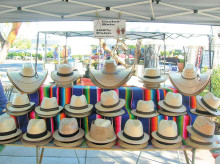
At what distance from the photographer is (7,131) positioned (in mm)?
2109

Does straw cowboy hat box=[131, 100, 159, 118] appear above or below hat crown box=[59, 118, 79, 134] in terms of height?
above

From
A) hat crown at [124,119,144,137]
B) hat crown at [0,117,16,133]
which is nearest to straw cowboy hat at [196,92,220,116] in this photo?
hat crown at [124,119,144,137]

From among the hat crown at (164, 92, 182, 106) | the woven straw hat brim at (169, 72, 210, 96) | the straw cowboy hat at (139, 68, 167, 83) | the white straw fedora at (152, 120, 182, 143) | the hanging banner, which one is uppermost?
the hanging banner

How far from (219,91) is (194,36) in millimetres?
3645

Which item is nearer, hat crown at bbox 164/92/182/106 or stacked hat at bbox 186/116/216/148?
stacked hat at bbox 186/116/216/148

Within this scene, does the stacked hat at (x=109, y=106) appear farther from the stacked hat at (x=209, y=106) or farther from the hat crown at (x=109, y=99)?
the stacked hat at (x=209, y=106)

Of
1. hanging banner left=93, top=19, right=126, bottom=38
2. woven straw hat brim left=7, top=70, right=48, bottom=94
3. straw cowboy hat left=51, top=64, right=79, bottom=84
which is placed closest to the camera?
woven straw hat brim left=7, top=70, right=48, bottom=94

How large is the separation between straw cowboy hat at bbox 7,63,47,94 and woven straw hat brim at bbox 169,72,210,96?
1.76 metres

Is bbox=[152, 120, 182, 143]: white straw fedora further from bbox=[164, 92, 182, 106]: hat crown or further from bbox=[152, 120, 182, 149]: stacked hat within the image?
bbox=[164, 92, 182, 106]: hat crown

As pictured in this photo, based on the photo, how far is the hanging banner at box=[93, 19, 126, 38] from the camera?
8.16 feet

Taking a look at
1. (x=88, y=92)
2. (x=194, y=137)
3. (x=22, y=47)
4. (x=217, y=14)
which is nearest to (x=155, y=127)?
(x=194, y=137)

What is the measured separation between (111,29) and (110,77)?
676 millimetres

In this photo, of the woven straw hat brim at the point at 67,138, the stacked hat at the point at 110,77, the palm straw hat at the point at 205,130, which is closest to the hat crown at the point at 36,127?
the woven straw hat brim at the point at 67,138

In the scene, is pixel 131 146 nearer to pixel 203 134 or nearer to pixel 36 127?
pixel 203 134
